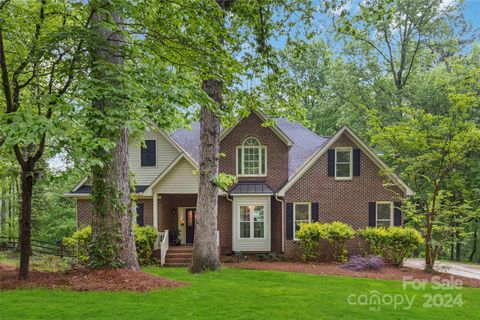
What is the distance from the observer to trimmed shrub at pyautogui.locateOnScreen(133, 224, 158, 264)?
1448 centimetres

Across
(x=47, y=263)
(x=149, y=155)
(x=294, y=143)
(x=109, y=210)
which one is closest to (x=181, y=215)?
(x=149, y=155)

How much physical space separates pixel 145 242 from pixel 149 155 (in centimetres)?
474

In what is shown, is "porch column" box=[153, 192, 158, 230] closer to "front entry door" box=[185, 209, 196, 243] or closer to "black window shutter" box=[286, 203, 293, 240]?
"front entry door" box=[185, 209, 196, 243]

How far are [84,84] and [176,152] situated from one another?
11585 mm

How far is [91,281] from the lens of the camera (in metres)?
6.66

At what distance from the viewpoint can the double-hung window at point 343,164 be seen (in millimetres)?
16156

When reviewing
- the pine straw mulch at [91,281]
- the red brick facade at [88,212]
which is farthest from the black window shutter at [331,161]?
the pine straw mulch at [91,281]

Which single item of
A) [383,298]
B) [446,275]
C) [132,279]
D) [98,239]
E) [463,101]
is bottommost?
[446,275]

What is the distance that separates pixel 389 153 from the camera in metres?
14.2

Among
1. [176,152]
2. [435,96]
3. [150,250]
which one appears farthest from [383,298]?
[435,96]

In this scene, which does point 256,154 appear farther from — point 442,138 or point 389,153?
point 442,138

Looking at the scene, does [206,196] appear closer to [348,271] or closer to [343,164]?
[348,271]

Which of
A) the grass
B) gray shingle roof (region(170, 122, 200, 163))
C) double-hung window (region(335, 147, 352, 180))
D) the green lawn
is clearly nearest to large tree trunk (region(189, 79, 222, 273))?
the green lawn

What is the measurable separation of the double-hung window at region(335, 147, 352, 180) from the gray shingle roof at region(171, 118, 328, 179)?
189cm
